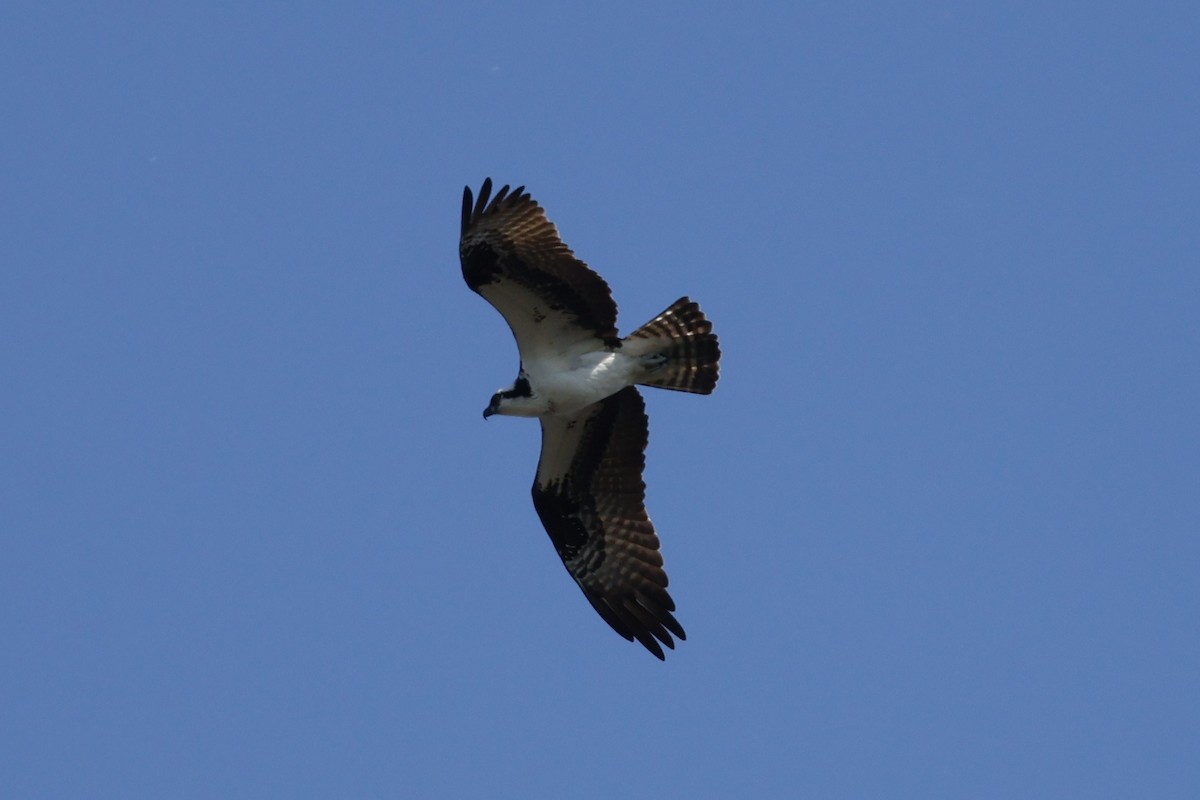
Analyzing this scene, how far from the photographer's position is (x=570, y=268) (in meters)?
13.3

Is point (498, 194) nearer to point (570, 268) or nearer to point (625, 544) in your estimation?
point (570, 268)

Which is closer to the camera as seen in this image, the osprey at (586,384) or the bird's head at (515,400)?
the osprey at (586,384)

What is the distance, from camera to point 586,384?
13.7 m

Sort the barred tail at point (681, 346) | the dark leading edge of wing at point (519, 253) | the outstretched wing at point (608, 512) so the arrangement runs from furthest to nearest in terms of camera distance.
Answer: the outstretched wing at point (608, 512)
the barred tail at point (681, 346)
the dark leading edge of wing at point (519, 253)

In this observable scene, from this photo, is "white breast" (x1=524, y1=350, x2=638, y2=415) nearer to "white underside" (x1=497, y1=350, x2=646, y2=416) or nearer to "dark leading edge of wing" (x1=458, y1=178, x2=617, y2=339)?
"white underside" (x1=497, y1=350, x2=646, y2=416)

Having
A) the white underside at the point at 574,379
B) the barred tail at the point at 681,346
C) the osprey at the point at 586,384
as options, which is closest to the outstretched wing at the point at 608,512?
the osprey at the point at 586,384

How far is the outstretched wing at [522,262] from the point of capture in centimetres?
1330

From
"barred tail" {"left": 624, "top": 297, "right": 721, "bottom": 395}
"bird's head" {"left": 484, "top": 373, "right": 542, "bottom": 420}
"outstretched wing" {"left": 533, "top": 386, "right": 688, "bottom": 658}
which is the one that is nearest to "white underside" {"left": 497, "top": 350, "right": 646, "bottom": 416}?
"bird's head" {"left": 484, "top": 373, "right": 542, "bottom": 420}

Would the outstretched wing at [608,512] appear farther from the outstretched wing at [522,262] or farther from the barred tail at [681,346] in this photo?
the outstretched wing at [522,262]

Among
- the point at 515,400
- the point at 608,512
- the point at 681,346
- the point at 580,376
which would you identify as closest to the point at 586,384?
the point at 580,376

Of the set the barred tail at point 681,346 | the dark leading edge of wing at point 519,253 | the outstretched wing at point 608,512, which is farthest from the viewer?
the outstretched wing at point 608,512

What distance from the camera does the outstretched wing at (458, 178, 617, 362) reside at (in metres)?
13.3

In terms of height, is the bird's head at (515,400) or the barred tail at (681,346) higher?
the barred tail at (681,346)

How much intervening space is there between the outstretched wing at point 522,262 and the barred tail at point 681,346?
0.38m
